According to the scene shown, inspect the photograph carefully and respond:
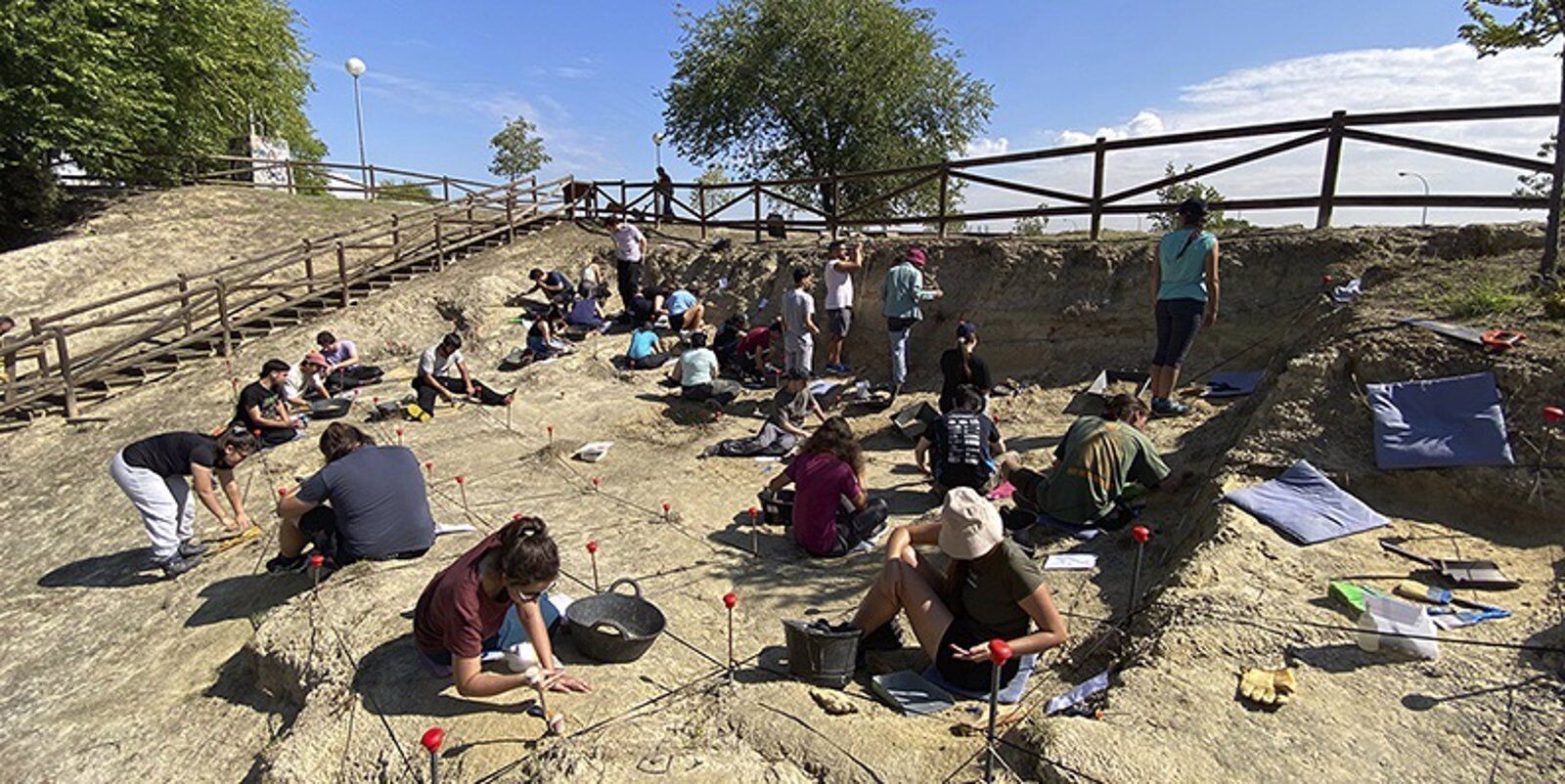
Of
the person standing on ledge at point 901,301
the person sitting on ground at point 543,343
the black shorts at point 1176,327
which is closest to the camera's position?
the black shorts at point 1176,327

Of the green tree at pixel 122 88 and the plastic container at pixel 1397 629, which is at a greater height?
the green tree at pixel 122 88

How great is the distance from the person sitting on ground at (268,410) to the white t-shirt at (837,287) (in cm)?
707

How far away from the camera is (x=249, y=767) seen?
453cm

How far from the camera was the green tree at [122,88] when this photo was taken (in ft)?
56.3

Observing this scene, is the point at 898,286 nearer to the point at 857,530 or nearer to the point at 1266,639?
the point at 857,530

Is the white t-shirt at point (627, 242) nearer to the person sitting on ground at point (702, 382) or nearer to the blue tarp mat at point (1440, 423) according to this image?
the person sitting on ground at point (702, 382)

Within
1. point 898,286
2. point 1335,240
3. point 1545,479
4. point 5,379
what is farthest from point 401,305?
point 1545,479

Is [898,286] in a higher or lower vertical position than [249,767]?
higher

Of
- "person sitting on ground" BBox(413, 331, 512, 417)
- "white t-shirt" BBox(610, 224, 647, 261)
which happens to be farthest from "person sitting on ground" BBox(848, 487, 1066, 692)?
"white t-shirt" BBox(610, 224, 647, 261)

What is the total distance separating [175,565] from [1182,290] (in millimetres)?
9714

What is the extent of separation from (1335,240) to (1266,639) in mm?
7099

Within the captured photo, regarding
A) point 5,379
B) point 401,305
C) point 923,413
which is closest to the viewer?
point 923,413

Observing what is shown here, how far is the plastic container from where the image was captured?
151 inches

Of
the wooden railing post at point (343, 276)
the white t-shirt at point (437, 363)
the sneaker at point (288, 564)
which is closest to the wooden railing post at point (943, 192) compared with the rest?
the white t-shirt at point (437, 363)
